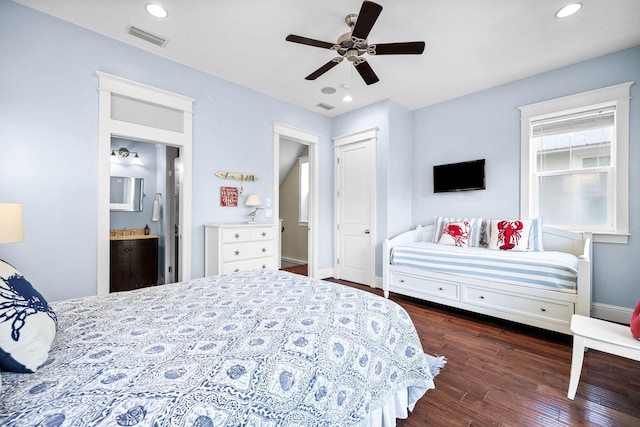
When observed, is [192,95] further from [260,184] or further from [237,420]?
[237,420]

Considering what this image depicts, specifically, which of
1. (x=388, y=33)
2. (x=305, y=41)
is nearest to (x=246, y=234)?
(x=305, y=41)

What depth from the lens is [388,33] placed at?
8.51 feet

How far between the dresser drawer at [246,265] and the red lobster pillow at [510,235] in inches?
109

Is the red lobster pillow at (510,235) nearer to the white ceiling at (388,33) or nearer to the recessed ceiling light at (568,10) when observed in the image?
the white ceiling at (388,33)

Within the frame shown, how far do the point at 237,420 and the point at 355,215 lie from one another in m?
3.92

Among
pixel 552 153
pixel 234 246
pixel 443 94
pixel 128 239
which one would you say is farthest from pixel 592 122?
pixel 128 239

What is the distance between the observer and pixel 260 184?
3949 mm

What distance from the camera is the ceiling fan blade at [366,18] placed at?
1768 mm

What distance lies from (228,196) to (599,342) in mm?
3608

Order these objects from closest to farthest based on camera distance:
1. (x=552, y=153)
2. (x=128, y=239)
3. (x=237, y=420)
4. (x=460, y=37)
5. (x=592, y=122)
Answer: (x=237, y=420) → (x=460, y=37) → (x=592, y=122) → (x=552, y=153) → (x=128, y=239)

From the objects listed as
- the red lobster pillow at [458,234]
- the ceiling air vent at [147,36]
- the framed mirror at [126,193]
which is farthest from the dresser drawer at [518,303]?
the framed mirror at [126,193]

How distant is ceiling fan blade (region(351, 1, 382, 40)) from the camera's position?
5.80 ft

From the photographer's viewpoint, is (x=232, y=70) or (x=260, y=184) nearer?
(x=232, y=70)

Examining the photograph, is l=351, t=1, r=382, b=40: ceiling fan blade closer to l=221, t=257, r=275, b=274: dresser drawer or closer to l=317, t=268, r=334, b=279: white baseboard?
l=221, t=257, r=275, b=274: dresser drawer
